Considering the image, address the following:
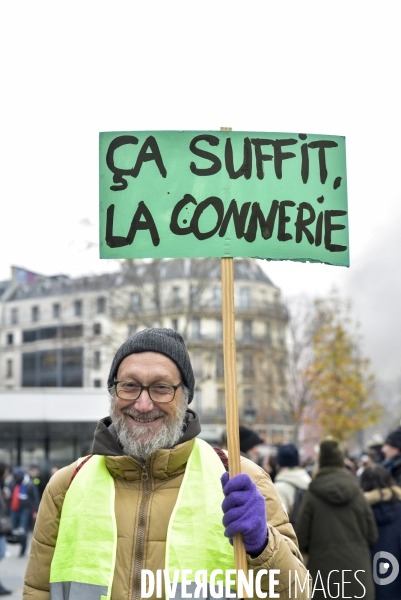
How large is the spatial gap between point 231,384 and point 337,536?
355 centimetres

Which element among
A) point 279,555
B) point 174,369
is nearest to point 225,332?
point 174,369

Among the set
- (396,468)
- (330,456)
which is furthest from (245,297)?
(330,456)

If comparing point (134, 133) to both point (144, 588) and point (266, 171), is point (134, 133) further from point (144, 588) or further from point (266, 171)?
point (144, 588)

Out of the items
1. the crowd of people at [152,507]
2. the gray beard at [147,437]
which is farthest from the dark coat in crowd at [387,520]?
the gray beard at [147,437]

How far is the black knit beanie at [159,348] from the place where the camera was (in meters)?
3.08

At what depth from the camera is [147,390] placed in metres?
3.00

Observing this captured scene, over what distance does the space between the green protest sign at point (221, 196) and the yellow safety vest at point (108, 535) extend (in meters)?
0.78

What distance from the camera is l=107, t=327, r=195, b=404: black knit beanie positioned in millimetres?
3076

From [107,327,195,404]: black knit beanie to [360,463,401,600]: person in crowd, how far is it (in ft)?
11.3

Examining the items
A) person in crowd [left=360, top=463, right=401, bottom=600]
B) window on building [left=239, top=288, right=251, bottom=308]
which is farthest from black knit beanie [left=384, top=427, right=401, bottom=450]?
window on building [left=239, top=288, right=251, bottom=308]

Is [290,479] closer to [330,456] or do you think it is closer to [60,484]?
[330,456]

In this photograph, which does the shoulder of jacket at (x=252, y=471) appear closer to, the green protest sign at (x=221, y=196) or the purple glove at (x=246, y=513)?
the purple glove at (x=246, y=513)

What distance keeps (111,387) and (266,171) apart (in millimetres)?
976

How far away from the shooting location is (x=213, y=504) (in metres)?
2.85
